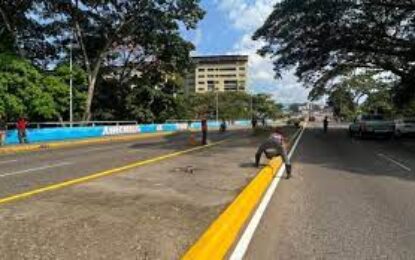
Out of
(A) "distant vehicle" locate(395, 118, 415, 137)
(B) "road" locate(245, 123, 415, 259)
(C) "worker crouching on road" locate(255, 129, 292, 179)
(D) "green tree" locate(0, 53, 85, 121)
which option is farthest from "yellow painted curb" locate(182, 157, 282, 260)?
(A) "distant vehicle" locate(395, 118, 415, 137)

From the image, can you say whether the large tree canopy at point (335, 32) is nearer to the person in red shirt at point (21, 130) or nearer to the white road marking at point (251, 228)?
the person in red shirt at point (21, 130)

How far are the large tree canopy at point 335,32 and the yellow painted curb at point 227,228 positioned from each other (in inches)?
1144

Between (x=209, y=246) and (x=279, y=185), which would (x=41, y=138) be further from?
(x=209, y=246)

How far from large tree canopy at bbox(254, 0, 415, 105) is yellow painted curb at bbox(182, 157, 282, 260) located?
29.0m

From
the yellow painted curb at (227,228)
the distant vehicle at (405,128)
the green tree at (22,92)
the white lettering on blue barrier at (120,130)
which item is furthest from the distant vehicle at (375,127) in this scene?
the yellow painted curb at (227,228)

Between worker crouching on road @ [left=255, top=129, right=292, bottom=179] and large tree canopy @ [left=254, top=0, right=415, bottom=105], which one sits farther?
large tree canopy @ [left=254, top=0, right=415, bottom=105]

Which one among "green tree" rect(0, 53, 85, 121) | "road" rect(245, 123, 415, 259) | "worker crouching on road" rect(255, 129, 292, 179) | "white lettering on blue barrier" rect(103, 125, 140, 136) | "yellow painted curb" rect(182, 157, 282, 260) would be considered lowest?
"white lettering on blue barrier" rect(103, 125, 140, 136)

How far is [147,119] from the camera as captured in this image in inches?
2692

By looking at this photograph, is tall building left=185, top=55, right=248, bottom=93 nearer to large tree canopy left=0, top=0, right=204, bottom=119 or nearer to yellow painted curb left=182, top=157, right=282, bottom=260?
large tree canopy left=0, top=0, right=204, bottom=119

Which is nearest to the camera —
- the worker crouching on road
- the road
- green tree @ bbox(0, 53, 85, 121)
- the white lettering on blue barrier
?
the road

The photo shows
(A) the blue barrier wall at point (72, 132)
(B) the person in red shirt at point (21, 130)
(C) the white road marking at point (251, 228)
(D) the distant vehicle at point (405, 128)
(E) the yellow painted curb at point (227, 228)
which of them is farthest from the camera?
(D) the distant vehicle at point (405, 128)

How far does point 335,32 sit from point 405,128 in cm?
975

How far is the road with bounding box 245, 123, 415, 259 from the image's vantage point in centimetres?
754

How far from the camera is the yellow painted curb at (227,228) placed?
6.93 meters
